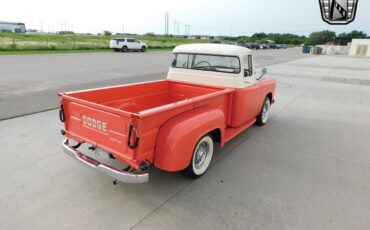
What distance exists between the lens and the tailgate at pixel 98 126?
9.58 ft

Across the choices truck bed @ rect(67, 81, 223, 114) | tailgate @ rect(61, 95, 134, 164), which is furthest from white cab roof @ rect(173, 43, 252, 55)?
tailgate @ rect(61, 95, 134, 164)

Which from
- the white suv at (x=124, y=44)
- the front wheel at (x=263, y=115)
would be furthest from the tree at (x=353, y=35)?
the front wheel at (x=263, y=115)

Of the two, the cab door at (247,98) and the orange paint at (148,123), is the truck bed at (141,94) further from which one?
the cab door at (247,98)

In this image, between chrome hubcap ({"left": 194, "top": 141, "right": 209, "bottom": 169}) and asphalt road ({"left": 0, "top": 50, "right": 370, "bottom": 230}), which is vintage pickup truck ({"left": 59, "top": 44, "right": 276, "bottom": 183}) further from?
asphalt road ({"left": 0, "top": 50, "right": 370, "bottom": 230})

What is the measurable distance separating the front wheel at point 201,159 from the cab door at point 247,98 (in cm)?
95

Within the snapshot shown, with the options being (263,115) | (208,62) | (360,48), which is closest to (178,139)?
(208,62)

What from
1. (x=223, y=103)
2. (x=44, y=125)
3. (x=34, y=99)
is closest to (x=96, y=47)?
(x=34, y=99)

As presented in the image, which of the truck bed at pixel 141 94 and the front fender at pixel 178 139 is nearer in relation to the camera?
the front fender at pixel 178 139

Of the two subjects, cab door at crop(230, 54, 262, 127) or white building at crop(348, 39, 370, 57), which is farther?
white building at crop(348, 39, 370, 57)

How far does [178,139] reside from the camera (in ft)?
9.94

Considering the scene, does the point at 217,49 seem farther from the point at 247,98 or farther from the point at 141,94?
the point at 141,94

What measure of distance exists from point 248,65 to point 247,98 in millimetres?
731

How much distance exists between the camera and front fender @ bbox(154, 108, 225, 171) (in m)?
3.01

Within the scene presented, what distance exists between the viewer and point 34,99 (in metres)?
7.50
